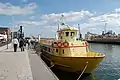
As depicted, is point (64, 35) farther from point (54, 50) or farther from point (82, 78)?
point (82, 78)

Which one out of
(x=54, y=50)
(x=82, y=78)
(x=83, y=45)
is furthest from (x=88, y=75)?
(x=54, y=50)

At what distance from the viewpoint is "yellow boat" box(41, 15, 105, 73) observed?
1028 inches

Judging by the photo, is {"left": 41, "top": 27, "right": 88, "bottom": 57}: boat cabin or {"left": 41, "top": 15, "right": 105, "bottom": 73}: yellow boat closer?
{"left": 41, "top": 15, "right": 105, "bottom": 73}: yellow boat

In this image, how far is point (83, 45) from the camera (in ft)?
94.6

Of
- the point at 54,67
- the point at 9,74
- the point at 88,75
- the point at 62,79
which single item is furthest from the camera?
the point at 54,67

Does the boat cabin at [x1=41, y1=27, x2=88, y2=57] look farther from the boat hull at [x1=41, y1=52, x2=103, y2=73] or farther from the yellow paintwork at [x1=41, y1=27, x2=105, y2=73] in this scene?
the boat hull at [x1=41, y1=52, x2=103, y2=73]

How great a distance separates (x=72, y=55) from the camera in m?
27.8

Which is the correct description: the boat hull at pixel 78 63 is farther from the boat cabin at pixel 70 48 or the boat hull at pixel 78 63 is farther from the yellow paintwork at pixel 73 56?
the boat cabin at pixel 70 48

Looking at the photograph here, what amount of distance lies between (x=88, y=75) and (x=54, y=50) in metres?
5.42

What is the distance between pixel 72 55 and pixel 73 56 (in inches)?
45.0

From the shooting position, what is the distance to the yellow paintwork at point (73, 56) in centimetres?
2602

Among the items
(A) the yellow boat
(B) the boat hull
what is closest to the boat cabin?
(A) the yellow boat

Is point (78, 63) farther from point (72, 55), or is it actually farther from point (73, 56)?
point (72, 55)

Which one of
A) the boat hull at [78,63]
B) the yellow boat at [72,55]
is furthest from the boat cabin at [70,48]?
the boat hull at [78,63]
